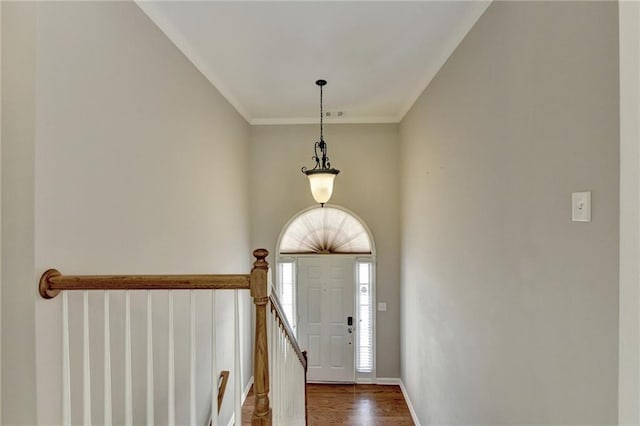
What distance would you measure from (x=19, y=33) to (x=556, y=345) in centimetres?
264

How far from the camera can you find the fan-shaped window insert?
4816mm

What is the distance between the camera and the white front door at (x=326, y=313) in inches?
190

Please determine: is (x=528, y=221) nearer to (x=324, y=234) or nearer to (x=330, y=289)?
(x=324, y=234)

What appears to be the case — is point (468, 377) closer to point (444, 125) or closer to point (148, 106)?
point (444, 125)

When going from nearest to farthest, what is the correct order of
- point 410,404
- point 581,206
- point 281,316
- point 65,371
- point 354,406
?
point 581,206 → point 65,371 → point 281,316 → point 410,404 → point 354,406

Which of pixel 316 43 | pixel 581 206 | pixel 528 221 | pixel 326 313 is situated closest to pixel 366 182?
pixel 326 313

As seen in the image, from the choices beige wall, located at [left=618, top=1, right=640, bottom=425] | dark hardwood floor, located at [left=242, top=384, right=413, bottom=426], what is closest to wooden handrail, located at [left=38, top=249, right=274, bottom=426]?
beige wall, located at [left=618, top=1, right=640, bottom=425]

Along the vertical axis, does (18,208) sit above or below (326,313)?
above

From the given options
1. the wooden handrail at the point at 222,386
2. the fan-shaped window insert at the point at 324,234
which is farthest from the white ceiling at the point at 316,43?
the wooden handrail at the point at 222,386

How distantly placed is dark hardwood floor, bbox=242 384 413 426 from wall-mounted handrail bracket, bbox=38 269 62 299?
326 centimetres

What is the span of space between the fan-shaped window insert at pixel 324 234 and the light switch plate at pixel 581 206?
354cm

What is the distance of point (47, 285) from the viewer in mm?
1318

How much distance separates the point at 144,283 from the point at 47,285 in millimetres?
395

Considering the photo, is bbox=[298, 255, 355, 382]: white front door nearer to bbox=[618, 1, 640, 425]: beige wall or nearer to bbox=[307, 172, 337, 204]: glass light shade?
bbox=[307, 172, 337, 204]: glass light shade
